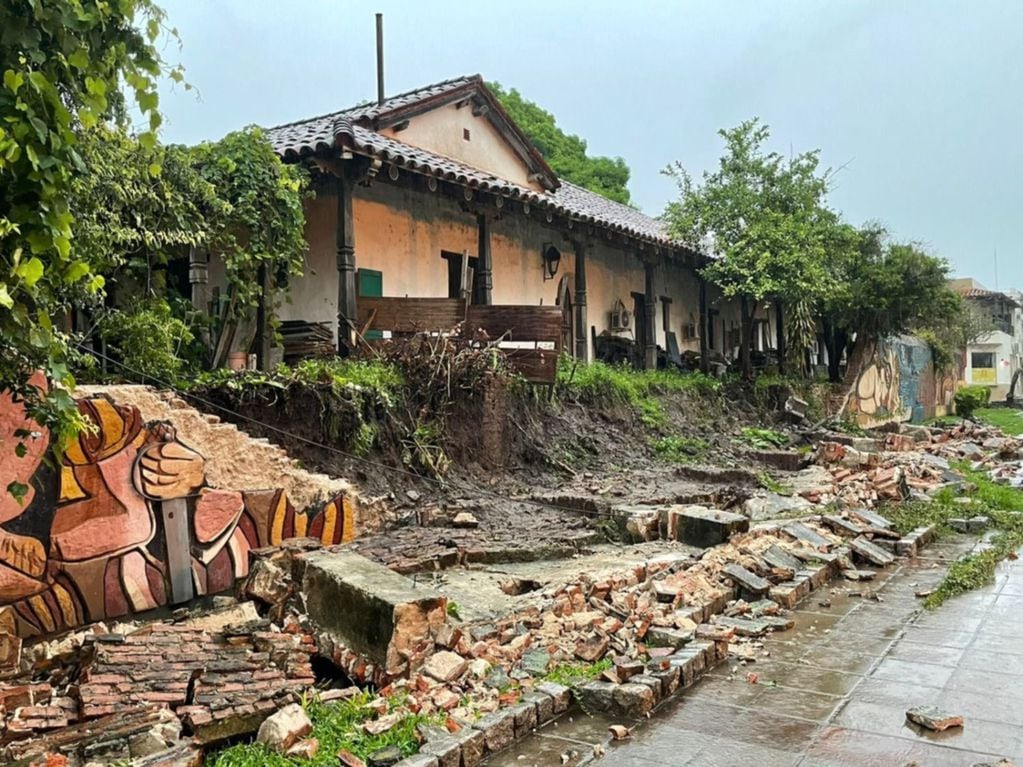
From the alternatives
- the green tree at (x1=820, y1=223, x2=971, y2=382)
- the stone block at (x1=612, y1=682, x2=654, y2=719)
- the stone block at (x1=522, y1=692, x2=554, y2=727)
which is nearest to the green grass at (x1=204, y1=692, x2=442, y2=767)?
the stone block at (x1=522, y1=692, x2=554, y2=727)

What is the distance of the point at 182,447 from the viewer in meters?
7.35

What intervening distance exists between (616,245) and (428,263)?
5.94 meters

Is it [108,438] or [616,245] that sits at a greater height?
[616,245]

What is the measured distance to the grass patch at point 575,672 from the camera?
4.79m

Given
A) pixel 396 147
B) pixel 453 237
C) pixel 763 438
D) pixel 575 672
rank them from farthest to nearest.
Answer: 1. pixel 763 438
2. pixel 453 237
3. pixel 396 147
4. pixel 575 672

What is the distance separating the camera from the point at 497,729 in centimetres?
409

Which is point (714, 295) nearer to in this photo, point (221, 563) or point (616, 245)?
point (616, 245)

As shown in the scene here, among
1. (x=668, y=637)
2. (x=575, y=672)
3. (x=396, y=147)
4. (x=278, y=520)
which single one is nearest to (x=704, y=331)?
(x=396, y=147)

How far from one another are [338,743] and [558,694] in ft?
4.02

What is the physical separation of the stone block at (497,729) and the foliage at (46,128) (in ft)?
9.28

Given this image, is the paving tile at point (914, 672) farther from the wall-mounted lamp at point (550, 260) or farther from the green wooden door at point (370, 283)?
the wall-mounted lamp at point (550, 260)

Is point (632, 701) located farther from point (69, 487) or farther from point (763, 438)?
point (763, 438)

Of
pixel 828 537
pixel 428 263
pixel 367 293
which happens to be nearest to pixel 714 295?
pixel 428 263

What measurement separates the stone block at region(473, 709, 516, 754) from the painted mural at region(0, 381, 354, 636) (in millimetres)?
3806
